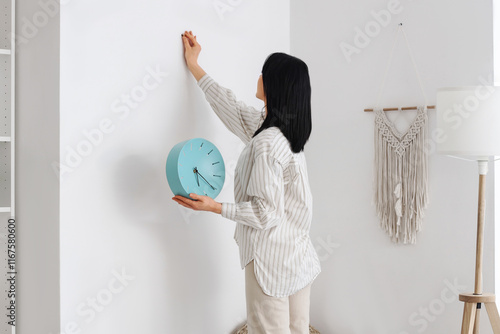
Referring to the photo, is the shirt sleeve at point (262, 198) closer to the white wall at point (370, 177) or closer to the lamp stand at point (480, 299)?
the lamp stand at point (480, 299)

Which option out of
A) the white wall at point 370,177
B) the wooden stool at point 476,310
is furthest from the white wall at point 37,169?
the wooden stool at point 476,310

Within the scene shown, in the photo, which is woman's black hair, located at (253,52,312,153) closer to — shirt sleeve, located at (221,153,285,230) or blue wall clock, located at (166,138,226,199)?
shirt sleeve, located at (221,153,285,230)

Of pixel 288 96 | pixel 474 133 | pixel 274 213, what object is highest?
pixel 288 96

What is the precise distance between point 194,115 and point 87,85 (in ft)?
1.77

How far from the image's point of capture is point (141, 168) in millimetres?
2182

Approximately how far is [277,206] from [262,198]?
0.22ft

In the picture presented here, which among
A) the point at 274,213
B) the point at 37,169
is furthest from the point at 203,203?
the point at 37,169

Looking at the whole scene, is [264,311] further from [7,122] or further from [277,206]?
[7,122]

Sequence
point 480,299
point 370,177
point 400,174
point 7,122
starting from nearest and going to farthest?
point 480,299
point 7,122
point 400,174
point 370,177

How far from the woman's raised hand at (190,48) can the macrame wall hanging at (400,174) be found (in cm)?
93

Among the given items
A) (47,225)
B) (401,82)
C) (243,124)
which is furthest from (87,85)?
(401,82)

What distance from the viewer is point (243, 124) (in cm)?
237

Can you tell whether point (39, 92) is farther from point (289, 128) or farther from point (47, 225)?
point (289, 128)

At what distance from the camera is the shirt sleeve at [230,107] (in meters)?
2.35
